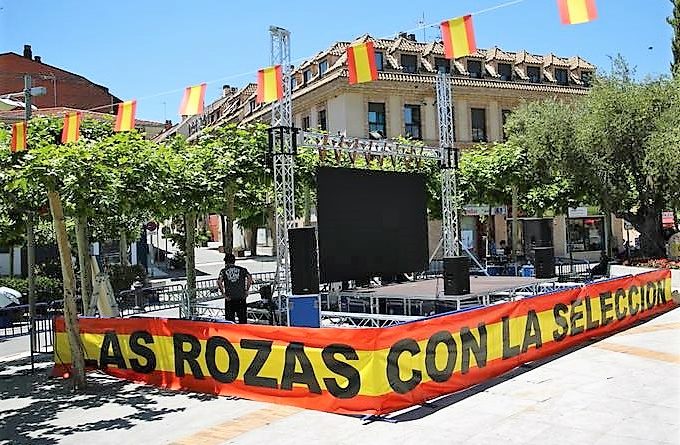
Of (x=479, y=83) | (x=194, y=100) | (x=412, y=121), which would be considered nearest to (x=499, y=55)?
(x=479, y=83)

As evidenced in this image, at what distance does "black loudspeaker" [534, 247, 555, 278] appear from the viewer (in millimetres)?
16969

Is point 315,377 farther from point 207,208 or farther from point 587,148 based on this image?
point 587,148

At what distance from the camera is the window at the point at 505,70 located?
1575 inches

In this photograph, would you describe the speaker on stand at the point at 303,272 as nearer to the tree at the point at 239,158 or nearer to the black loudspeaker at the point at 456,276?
the black loudspeaker at the point at 456,276

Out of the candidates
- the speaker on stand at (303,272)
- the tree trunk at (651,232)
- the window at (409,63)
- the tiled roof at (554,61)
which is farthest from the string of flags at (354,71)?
the tiled roof at (554,61)

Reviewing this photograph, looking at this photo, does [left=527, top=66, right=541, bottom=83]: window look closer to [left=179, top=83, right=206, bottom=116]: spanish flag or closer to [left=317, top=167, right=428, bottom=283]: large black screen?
[left=317, top=167, right=428, bottom=283]: large black screen

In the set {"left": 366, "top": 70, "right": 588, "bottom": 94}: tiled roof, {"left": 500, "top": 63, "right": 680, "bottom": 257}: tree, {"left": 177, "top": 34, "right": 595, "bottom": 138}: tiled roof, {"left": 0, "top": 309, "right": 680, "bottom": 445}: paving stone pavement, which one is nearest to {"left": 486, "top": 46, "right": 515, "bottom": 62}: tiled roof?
{"left": 177, "top": 34, "right": 595, "bottom": 138}: tiled roof

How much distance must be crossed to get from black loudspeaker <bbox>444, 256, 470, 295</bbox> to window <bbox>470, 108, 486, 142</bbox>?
2528 cm

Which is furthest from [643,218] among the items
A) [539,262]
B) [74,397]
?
[74,397]

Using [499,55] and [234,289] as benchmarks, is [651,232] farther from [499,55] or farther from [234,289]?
[499,55]

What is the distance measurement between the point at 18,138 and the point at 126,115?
2.98m

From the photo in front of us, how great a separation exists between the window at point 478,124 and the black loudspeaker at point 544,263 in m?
21.2

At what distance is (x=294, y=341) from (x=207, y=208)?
27.7ft

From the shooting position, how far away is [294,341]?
7875 millimetres
